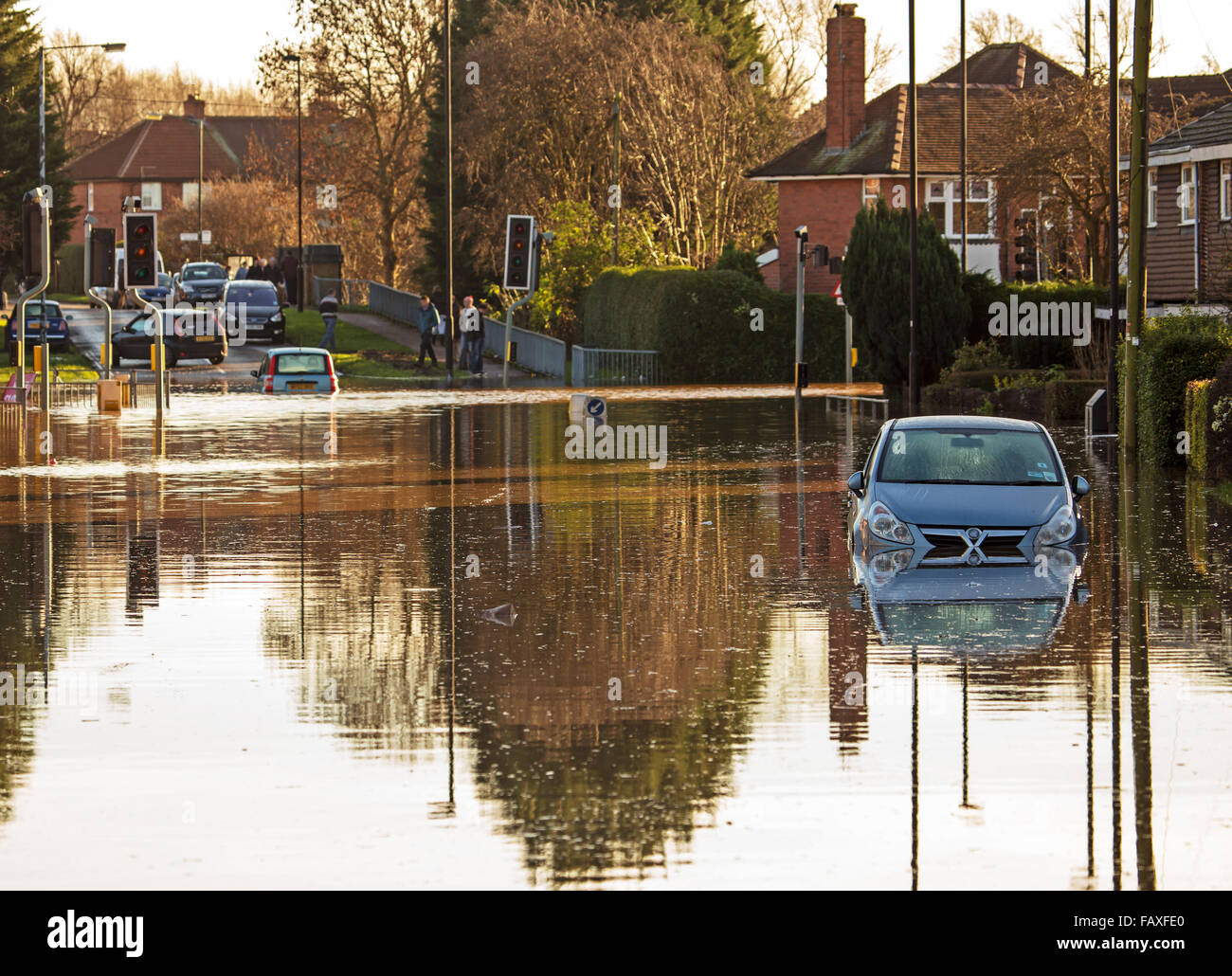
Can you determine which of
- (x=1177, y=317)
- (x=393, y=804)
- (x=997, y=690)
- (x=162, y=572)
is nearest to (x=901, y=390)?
(x=1177, y=317)

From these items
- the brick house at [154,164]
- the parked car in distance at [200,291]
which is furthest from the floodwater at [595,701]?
the brick house at [154,164]

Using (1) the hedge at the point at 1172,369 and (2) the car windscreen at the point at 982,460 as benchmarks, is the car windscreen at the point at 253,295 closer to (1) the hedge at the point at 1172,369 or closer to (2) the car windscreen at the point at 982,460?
(1) the hedge at the point at 1172,369

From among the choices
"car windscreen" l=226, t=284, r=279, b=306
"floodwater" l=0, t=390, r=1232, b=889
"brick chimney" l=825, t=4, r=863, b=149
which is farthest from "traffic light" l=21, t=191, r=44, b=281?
"brick chimney" l=825, t=4, r=863, b=149

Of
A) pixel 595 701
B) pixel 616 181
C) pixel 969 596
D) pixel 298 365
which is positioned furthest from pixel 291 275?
pixel 595 701

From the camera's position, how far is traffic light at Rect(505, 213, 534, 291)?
47.7 m

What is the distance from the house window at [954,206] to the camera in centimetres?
6775

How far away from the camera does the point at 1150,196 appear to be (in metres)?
44.9

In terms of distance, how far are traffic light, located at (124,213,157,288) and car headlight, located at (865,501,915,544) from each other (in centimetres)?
2019

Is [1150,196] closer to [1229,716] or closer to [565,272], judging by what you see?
[565,272]

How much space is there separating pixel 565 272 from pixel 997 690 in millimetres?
51336

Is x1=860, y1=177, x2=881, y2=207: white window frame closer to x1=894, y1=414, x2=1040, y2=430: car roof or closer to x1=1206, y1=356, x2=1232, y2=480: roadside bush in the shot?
x1=1206, y1=356, x2=1232, y2=480: roadside bush

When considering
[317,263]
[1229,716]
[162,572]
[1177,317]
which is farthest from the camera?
[317,263]

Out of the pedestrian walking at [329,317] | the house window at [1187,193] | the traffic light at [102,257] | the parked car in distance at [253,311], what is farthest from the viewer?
the parked car in distance at [253,311]
